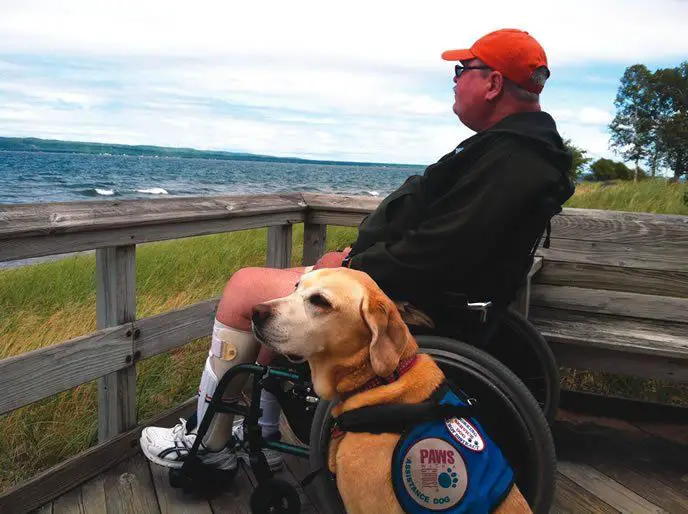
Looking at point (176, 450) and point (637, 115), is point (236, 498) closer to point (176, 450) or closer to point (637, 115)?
point (176, 450)

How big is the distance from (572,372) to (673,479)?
3.88ft

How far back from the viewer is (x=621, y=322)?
285 cm

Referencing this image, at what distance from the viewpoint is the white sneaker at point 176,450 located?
6.79 feet

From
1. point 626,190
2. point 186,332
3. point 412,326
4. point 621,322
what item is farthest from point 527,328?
point 626,190

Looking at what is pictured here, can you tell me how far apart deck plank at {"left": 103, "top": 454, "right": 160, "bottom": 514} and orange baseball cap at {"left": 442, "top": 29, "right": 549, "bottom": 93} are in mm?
1840

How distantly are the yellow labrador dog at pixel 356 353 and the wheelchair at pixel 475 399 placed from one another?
16 cm

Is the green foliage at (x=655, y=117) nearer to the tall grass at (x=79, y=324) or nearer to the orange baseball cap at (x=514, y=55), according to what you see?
the tall grass at (x=79, y=324)

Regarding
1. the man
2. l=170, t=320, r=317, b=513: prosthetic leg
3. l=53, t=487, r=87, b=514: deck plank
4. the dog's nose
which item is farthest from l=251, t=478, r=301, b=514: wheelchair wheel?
the dog's nose

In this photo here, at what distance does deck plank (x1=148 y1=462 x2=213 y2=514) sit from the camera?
2059 mm

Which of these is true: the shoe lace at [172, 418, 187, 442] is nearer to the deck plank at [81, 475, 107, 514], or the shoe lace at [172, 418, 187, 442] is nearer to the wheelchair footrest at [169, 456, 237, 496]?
the wheelchair footrest at [169, 456, 237, 496]

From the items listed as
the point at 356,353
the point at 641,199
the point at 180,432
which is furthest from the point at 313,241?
the point at 641,199

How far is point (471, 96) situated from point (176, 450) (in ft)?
5.09

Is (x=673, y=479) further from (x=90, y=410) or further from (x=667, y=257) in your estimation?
(x=90, y=410)

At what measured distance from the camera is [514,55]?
178 cm
